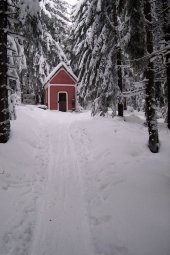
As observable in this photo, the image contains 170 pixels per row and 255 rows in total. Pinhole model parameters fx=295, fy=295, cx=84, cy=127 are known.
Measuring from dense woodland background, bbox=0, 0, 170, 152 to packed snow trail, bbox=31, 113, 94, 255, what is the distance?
2797 mm

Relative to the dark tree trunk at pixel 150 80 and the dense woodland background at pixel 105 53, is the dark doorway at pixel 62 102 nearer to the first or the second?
the dense woodland background at pixel 105 53

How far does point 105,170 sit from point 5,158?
336 centimetres

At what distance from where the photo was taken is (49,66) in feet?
112

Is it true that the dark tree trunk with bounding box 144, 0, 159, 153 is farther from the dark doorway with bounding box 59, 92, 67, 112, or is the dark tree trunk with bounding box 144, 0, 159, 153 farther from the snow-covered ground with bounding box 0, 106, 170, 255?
the dark doorway with bounding box 59, 92, 67, 112

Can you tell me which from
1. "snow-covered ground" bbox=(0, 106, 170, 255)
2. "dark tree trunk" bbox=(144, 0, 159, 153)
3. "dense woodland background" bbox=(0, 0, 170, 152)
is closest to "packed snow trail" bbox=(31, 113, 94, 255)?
"snow-covered ground" bbox=(0, 106, 170, 255)

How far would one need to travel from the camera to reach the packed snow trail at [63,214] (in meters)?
5.67

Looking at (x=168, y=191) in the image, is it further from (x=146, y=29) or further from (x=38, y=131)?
(x=38, y=131)

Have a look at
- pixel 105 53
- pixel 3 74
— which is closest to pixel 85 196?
pixel 3 74

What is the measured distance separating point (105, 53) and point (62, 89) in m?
14.3

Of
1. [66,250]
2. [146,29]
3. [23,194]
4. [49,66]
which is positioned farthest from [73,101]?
[66,250]

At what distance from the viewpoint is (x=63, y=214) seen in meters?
7.03

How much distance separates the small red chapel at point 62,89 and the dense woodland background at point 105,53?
2.48 metres

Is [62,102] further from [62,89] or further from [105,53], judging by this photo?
[105,53]

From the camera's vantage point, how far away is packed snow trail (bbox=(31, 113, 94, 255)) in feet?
18.6
